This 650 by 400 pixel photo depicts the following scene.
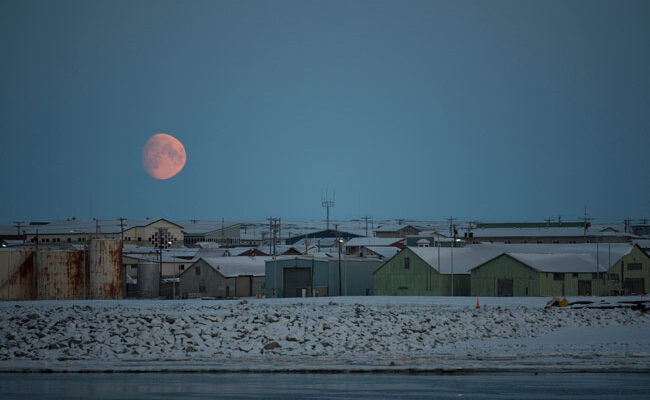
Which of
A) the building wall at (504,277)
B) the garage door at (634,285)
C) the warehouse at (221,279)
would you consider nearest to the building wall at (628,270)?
the garage door at (634,285)

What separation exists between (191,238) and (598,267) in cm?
11052

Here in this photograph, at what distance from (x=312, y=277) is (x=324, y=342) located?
45.7 meters

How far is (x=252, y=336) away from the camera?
88.0 feet

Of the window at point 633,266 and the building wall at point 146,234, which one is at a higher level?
the building wall at point 146,234

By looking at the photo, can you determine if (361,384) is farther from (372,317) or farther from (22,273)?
(22,273)

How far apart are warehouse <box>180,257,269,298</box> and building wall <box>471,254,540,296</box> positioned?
23.6 metres

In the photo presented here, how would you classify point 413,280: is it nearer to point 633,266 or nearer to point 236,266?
point 633,266

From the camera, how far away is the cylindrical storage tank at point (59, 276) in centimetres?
5912

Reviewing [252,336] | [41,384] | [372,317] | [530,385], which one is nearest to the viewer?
[530,385]

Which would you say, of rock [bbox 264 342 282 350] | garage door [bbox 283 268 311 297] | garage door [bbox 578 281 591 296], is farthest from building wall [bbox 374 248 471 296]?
rock [bbox 264 342 282 350]

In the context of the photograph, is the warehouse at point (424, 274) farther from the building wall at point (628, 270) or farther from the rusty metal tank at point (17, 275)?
the rusty metal tank at point (17, 275)

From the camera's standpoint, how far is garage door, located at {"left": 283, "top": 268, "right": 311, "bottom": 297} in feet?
236

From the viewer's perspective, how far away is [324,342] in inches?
1009

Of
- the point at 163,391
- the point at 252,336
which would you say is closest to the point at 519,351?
the point at 252,336
